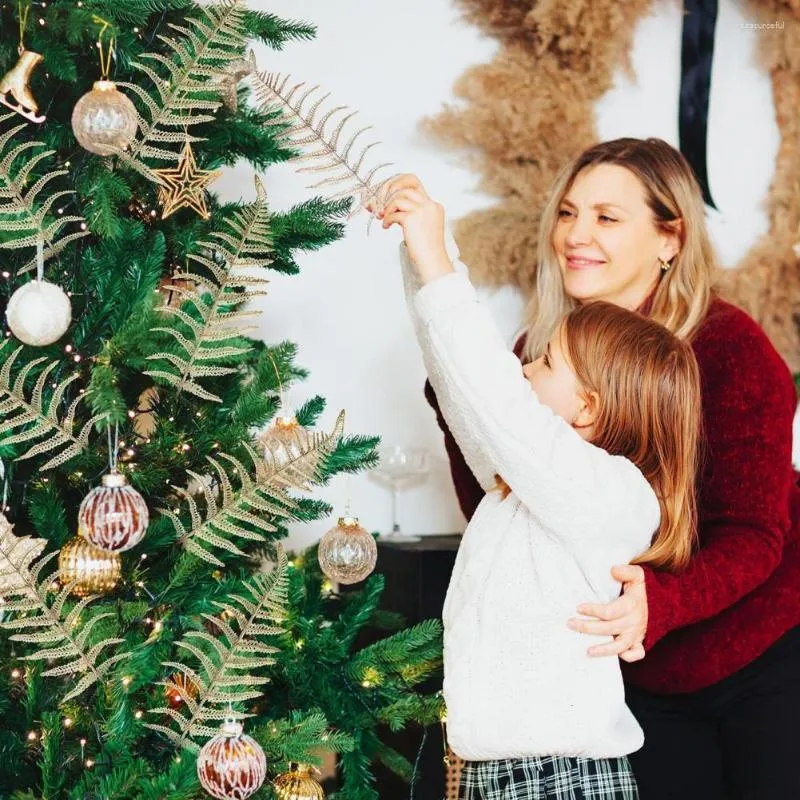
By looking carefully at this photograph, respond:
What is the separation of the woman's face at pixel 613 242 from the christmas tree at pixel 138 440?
623mm

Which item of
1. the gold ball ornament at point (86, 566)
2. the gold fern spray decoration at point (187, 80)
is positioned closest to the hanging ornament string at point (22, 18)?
the gold fern spray decoration at point (187, 80)

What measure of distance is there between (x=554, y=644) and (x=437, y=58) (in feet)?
5.30

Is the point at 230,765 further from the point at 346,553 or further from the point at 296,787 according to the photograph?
the point at 346,553

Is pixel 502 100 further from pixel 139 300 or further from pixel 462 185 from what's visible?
pixel 139 300

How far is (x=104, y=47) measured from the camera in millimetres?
1204

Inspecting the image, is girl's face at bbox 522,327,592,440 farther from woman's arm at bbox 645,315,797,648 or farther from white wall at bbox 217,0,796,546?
white wall at bbox 217,0,796,546

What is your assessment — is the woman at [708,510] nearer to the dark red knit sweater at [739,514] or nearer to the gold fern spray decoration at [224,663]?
the dark red knit sweater at [739,514]

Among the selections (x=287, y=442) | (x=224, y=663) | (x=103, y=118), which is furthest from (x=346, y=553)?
(x=103, y=118)

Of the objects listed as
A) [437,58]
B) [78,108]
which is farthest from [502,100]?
[78,108]

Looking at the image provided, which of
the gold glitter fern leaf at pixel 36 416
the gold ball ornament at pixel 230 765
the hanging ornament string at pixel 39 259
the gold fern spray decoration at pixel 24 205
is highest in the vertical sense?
the gold fern spray decoration at pixel 24 205

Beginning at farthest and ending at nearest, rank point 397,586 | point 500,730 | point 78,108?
point 397,586 < point 500,730 < point 78,108

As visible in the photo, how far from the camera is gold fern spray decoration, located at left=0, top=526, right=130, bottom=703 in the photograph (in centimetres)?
109

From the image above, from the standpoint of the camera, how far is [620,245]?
5.76 ft

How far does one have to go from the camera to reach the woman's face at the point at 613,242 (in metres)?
1.76
